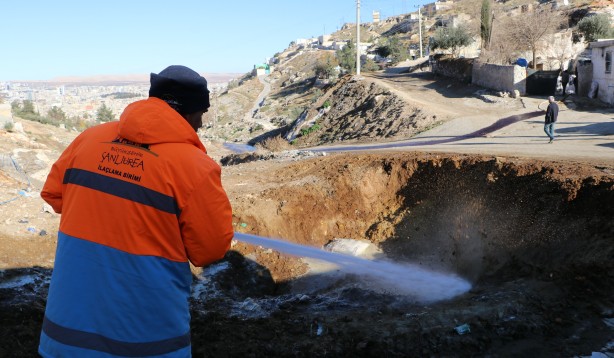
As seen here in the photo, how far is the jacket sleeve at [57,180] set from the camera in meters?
2.53

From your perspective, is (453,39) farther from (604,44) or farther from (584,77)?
(604,44)

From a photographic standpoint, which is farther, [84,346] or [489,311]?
[489,311]

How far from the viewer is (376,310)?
760 cm

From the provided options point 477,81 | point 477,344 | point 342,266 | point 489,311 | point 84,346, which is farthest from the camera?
point 477,81

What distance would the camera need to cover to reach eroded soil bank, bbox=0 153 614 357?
578 centimetres

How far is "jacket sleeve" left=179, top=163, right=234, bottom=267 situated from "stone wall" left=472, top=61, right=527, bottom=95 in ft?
78.4

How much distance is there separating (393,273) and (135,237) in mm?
8840

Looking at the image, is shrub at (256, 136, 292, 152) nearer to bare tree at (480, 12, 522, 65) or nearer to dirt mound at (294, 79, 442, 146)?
dirt mound at (294, 79, 442, 146)

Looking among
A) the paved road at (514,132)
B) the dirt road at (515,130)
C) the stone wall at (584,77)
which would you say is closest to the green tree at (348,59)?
the dirt road at (515,130)

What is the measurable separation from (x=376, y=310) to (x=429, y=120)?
15333 mm

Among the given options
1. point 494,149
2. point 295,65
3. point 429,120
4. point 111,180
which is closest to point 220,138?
point 429,120

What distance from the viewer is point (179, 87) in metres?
2.47

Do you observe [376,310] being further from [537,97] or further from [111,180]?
[537,97]

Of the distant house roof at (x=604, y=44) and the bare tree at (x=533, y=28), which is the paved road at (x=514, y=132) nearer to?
the distant house roof at (x=604, y=44)
